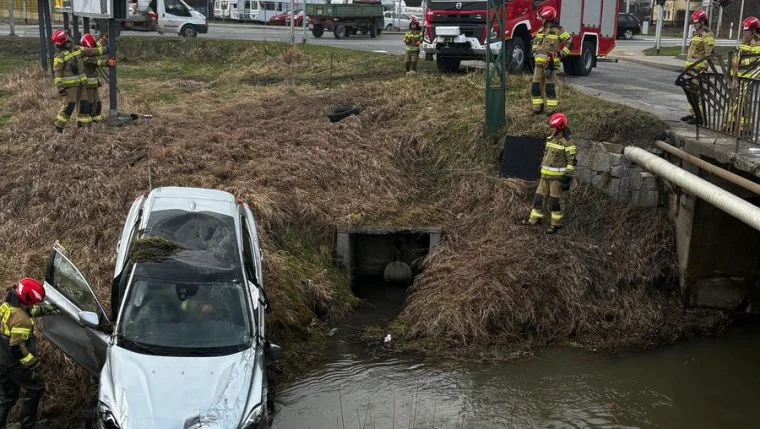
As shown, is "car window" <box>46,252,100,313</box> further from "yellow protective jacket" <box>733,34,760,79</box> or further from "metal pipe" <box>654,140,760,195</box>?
"yellow protective jacket" <box>733,34,760,79</box>

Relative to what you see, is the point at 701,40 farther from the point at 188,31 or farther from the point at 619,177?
the point at 188,31

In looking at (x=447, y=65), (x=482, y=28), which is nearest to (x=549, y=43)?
(x=482, y=28)

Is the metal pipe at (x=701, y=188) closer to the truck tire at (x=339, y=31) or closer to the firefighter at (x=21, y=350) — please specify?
the firefighter at (x=21, y=350)

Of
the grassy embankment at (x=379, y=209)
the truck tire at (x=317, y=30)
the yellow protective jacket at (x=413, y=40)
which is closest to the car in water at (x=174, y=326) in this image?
the grassy embankment at (x=379, y=209)

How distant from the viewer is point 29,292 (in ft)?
25.1

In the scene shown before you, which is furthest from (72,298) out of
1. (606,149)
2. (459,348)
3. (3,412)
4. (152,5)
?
(152,5)

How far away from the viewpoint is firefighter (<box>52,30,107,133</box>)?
1468cm

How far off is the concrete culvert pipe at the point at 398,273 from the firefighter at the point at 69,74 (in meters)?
6.79

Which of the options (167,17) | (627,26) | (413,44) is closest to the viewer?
(413,44)

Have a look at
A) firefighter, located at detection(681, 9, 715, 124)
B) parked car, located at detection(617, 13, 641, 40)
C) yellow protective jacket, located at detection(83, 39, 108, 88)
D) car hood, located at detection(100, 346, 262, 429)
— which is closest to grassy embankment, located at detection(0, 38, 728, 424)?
yellow protective jacket, located at detection(83, 39, 108, 88)

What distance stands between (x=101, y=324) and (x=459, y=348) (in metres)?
5.02

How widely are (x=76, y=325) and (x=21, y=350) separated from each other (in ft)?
1.75

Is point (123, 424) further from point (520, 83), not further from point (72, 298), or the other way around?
point (520, 83)

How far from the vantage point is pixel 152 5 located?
3334 cm
